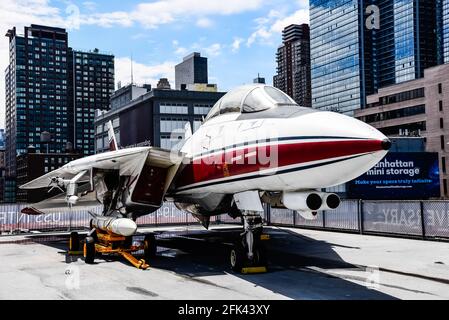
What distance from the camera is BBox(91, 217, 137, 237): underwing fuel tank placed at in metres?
13.2

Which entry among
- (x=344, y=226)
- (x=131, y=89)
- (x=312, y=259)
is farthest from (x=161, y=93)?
(x=312, y=259)

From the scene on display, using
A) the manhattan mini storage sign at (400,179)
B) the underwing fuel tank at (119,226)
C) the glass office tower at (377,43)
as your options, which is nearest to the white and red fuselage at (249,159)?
the underwing fuel tank at (119,226)

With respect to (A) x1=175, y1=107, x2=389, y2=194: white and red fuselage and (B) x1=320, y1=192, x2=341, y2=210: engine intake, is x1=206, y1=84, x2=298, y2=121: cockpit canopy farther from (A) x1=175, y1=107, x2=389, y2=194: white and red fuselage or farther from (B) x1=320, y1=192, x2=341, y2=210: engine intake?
(B) x1=320, y1=192, x2=341, y2=210: engine intake

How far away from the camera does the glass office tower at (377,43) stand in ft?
576

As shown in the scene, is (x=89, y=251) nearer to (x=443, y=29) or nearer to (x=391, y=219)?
(x=391, y=219)

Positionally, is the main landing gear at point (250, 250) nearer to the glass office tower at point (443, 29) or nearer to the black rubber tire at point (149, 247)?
the black rubber tire at point (149, 247)

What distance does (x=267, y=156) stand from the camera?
9.55 metres

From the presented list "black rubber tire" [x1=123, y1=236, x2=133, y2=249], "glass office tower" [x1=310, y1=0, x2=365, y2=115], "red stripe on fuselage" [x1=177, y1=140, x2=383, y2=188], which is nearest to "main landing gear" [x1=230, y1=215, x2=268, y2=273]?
"red stripe on fuselage" [x1=177, y1=140, x2=383, y2=188]

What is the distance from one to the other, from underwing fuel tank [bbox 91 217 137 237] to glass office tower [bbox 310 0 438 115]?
579ft

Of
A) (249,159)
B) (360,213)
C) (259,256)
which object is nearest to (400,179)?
(360,213)

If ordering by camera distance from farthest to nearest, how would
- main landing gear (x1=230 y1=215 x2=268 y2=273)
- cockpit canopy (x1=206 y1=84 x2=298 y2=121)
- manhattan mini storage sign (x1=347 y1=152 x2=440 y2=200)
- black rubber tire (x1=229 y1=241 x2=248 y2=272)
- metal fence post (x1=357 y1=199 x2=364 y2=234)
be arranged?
1. manhattan mini storage sign (x1=347 y1=152 x2=440 y2=200)
2. metal fence post (x1=357 y1=199 x2=364 y2=234)
3. black rubber tire (x1=229 y1=241 x2=248 y2=272)
4. main landing gear (x1=230 y1=215 x2=268 y2=273)
5. cockpit canopy (x1=206 y1=84 x2=298 y2=121)

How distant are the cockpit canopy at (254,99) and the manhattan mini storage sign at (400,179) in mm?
29680
